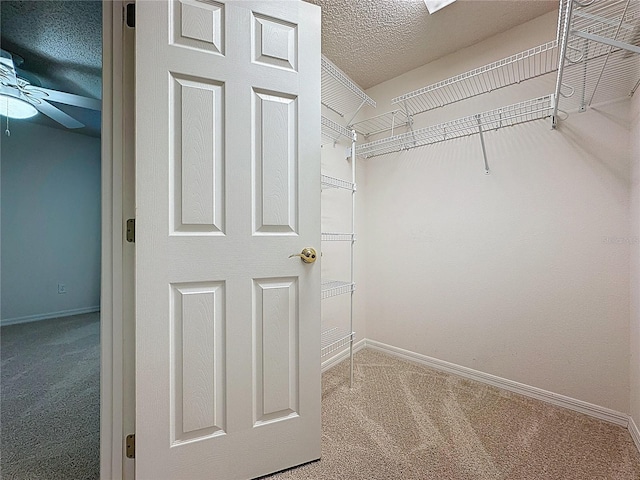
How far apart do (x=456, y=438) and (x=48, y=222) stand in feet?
16.8

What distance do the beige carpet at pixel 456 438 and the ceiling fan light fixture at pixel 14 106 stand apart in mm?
3576

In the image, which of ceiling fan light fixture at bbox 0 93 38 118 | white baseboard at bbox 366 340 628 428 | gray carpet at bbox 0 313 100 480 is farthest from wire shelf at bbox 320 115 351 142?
ceiling fan light fixture at bbox 0 93 38 118

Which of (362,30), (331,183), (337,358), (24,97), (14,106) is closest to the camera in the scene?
(331,183)

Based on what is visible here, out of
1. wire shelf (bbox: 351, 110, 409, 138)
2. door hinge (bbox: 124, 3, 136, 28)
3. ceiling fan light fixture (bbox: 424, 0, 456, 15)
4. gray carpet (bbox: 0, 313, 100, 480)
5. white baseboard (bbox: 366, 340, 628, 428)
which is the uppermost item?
ceiling fan light fixture (bbox: 424, 0, 456, 15)

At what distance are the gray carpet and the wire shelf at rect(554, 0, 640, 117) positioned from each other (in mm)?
2715

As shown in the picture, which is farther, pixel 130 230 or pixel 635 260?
pixel 635 260

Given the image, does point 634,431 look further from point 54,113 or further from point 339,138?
point 54,113

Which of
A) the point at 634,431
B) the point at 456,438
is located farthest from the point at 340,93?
the point at 634,431

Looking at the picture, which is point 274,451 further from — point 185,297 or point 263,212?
point 263,212

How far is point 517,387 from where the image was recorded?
194cm

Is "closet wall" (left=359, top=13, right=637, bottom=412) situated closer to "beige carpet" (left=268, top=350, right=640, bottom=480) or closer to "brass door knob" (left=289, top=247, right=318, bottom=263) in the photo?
"beige carpet" (left=268, top=350, right=640, bottom=480)

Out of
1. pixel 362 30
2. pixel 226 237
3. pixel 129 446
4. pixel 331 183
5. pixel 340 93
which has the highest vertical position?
pixel 362 30

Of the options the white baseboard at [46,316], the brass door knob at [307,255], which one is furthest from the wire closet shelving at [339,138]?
the white baseboard at [46,316]

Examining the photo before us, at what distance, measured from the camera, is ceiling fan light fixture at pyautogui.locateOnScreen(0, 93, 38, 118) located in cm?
258
